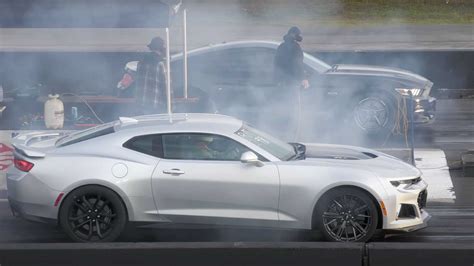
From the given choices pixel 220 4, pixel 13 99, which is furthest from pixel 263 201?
pixel 13 99

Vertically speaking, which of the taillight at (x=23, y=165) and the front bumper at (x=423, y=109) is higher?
the front bumper at (x=423, y=109)

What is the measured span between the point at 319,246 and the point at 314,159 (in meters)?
2.05

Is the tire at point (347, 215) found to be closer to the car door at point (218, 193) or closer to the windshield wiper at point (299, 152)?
the car door at point (218, 193)

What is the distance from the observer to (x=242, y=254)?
240 inches

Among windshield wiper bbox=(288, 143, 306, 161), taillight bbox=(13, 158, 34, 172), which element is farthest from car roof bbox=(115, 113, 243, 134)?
taillight bbox=(13, 158, 34, 172)

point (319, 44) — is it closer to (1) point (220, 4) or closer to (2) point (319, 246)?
(1) point (220, 4)

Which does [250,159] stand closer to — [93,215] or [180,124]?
[180,124]

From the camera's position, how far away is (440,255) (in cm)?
602

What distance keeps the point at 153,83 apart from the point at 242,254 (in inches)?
239

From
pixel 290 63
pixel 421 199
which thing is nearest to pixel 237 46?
pixel 290 63

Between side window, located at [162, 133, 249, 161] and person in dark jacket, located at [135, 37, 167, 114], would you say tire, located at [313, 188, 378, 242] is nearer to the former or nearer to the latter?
side window, located at [162, 133, 249, 161]

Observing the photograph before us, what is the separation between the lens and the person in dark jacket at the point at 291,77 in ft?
42.4

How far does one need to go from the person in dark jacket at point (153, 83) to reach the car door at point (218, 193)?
4088mm

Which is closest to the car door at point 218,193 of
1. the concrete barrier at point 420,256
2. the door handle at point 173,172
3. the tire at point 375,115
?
the door handle at point 173,172
